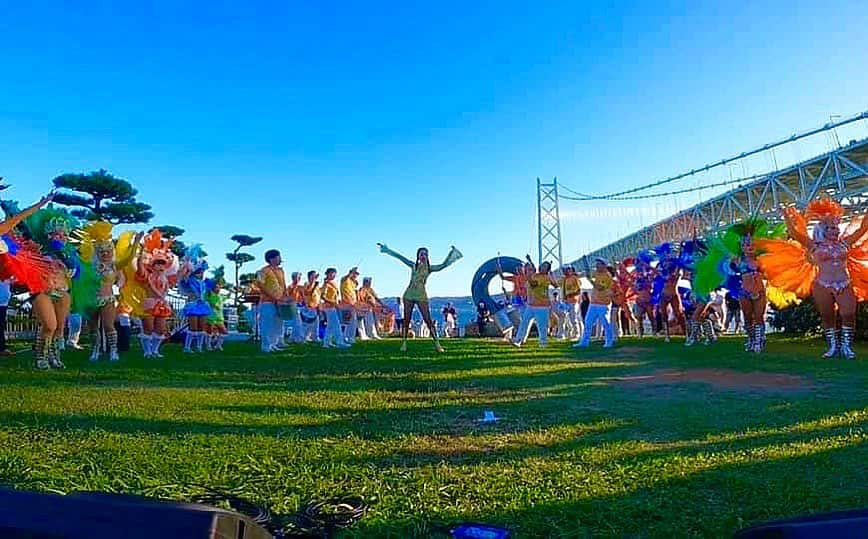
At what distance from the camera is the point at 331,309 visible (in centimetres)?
1852

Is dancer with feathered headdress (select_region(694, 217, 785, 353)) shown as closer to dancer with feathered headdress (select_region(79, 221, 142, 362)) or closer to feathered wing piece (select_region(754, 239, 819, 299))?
feathered wing piece (select_region(754, 239, 819, 299))

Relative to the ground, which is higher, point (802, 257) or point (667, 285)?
point (802, 257)

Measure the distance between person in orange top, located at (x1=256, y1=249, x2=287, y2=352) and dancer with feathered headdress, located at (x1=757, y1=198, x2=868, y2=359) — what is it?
1021cm

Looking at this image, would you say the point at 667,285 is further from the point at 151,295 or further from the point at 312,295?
the point at 151,295

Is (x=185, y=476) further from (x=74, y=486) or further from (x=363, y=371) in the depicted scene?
(x=363, y=371)

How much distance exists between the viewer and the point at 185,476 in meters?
3.29

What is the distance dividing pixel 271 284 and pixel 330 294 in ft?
13.7

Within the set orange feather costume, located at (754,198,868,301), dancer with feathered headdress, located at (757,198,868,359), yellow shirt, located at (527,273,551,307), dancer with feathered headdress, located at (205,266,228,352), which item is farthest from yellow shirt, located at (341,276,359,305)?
dancer with feathered headdress, located at (757,198,868,359)

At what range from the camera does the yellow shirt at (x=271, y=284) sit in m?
14.7

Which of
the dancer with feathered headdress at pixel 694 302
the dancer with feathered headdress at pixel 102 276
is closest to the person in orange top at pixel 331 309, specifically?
the dancer with feathered headdress at pixel 102 276

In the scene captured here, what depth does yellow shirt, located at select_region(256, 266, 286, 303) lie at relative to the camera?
14680 mm

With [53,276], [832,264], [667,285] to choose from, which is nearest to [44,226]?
[53,276]

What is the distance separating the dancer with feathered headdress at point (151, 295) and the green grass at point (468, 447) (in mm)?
4475

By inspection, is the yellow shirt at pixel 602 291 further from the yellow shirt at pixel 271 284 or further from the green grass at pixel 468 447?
the green grass at pixel 468 447
